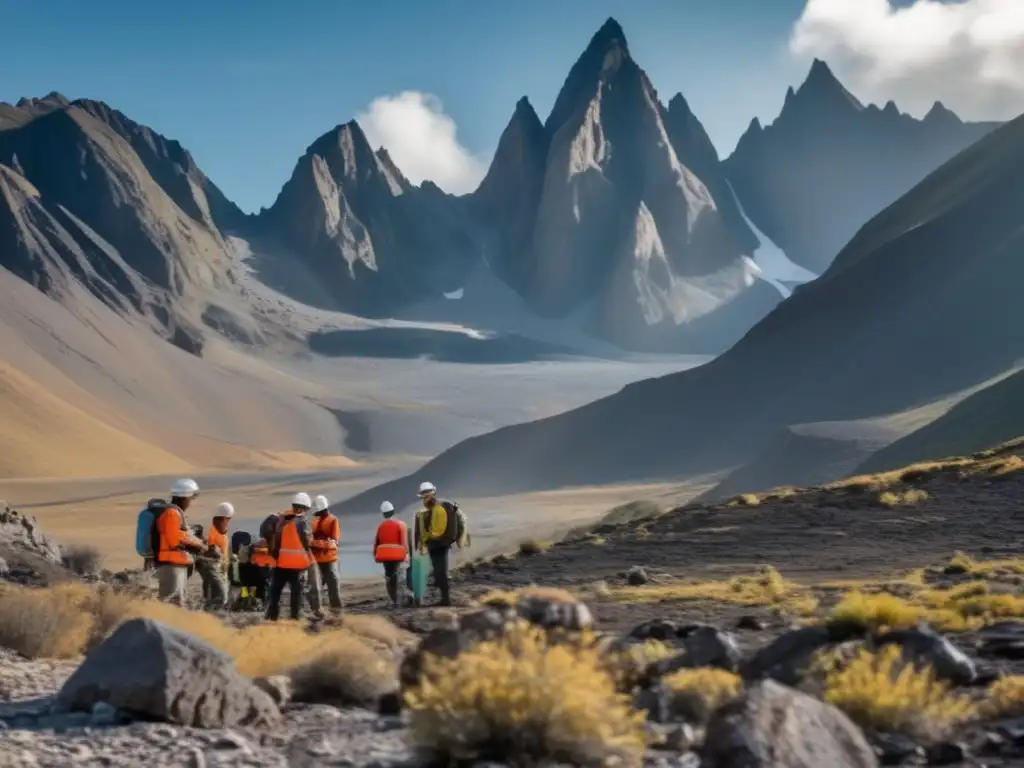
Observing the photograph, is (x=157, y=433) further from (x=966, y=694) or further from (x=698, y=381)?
(x=966, y=694)

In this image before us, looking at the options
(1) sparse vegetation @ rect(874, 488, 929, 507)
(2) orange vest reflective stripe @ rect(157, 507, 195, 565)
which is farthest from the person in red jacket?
(1) sparse vegetation @ rect(874, 488, 929, 507)

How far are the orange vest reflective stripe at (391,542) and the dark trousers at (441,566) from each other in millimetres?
725

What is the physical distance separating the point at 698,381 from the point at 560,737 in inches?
3768

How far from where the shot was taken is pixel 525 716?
6809 mm

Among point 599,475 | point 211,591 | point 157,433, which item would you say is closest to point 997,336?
point 599,475

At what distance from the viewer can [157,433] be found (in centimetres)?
14662

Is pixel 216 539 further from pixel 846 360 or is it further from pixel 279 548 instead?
pixel 846 360

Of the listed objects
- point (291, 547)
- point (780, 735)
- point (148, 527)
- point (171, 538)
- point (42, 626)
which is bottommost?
point (780, 735)

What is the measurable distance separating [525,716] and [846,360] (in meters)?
88.9

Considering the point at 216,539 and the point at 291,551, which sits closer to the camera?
the point at 291,551

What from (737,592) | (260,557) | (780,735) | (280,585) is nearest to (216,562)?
(260,557)

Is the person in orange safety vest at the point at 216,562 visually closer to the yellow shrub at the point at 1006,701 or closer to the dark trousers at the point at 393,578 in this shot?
the dark trousers at the point at 393,578

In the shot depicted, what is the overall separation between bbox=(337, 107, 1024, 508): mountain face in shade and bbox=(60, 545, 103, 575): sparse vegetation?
58.2 m

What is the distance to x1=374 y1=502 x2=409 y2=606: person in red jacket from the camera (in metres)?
19.6
